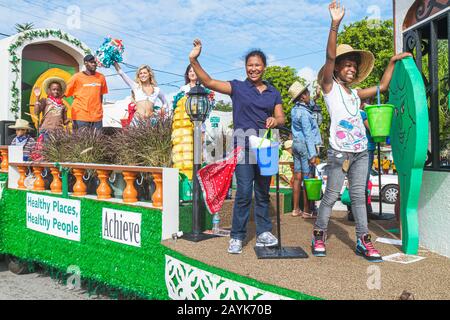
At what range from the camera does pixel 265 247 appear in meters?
3.32

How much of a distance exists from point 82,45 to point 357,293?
763 centimetres

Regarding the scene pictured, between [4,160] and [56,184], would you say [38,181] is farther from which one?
[4,160]

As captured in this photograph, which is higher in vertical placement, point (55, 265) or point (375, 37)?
point (375, 37)

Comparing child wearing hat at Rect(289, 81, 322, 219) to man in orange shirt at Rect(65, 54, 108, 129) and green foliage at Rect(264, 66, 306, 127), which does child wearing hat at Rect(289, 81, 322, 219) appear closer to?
man in orange shirt at Rect(65, 54, 108, 129)

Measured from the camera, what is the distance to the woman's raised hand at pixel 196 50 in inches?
125

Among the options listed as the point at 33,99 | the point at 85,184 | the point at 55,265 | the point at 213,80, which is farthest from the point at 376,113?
the point at 33,99

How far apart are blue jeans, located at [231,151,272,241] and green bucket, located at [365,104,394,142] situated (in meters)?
0.92

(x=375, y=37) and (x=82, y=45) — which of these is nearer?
(x=82, y=45)

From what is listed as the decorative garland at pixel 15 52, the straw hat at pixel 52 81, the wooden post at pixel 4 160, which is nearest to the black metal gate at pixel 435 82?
the wooden post at pixel 4 160

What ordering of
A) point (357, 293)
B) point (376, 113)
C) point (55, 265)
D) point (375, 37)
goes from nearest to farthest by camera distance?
point (357, 293) < point (376, 113) < point (55, 265) < point (375, 37)

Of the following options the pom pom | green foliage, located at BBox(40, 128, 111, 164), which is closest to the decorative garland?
the pom pom

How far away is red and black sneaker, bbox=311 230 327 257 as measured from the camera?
10.4 feet

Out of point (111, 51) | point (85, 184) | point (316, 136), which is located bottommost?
point (85, 184)
